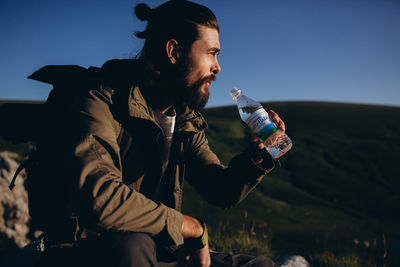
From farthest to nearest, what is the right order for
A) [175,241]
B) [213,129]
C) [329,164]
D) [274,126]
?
[213,129] < [329,164] < [274,126] < [175,241]

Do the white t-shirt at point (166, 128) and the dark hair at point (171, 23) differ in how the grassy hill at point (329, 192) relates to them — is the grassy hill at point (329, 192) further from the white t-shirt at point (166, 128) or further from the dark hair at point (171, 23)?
the dark hair at point (171, 23)

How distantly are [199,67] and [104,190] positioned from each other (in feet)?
6.29

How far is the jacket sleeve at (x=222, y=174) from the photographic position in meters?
3.00

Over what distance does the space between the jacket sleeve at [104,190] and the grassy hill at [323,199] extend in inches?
64.9

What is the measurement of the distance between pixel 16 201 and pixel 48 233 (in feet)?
15.4

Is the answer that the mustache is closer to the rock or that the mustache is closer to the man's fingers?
the man's fingers

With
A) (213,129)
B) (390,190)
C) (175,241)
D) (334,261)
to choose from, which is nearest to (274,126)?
(175,241)

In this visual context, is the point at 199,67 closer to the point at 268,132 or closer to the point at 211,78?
the point at 211,78

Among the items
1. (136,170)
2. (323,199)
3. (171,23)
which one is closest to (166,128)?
(136,170)

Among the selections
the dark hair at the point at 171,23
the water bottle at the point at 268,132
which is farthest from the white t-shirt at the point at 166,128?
the water bottle at the point at 268,132

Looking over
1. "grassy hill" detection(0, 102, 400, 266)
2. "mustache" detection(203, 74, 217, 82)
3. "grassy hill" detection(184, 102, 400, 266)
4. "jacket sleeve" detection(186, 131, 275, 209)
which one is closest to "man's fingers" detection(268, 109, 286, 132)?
"jacket sleeve" detection(186, 131, 275, 209)

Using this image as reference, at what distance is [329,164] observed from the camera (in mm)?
26875

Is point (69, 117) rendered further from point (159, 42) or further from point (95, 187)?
point (159, 42)

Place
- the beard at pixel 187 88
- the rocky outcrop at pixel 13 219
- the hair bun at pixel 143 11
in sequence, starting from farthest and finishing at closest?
the rocky outcrop at pixel 13 219 → the hair bun at pixel 143 11 → the beard at pixel 187 88
